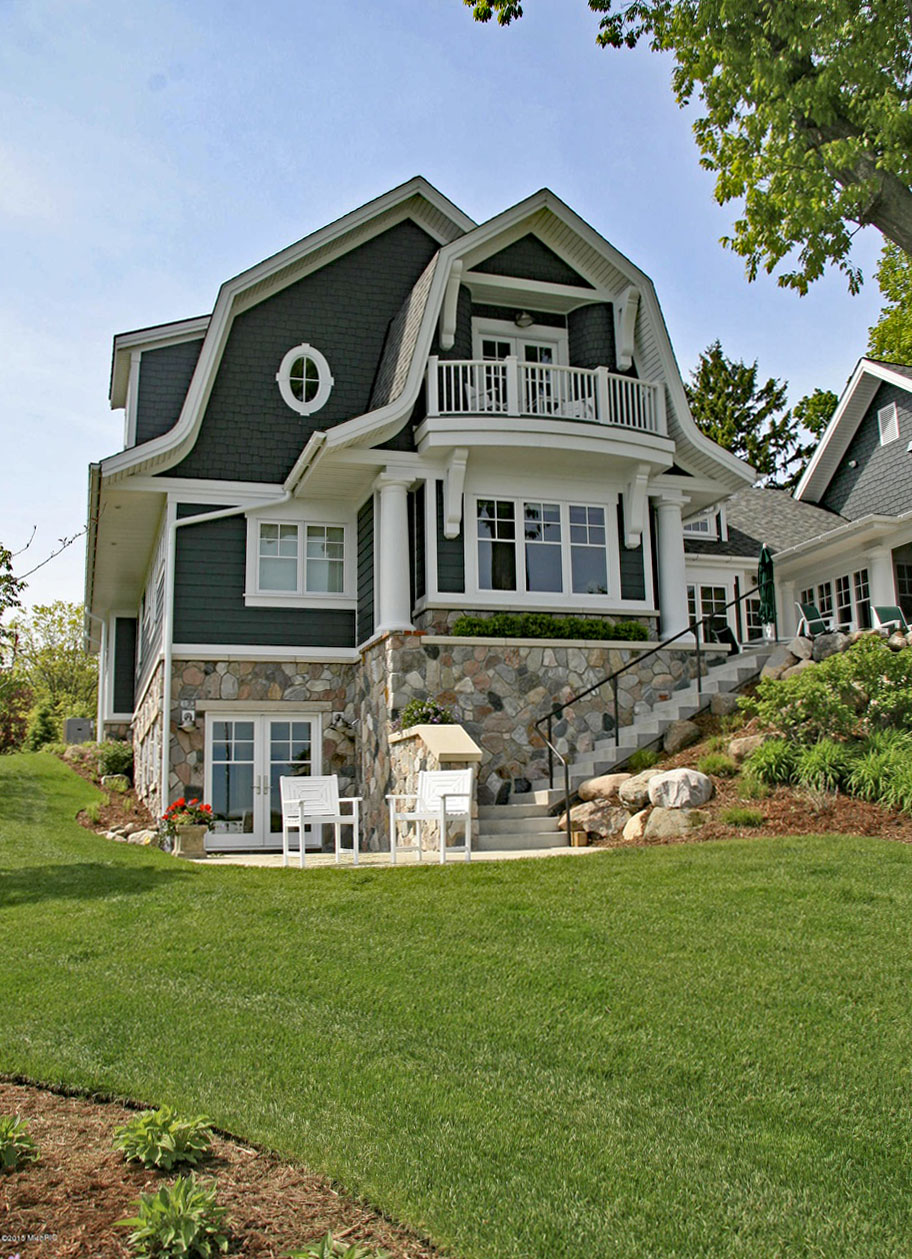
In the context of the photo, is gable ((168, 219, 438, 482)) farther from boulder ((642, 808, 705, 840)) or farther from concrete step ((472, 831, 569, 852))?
boulder ((642, 808, 705, 840))

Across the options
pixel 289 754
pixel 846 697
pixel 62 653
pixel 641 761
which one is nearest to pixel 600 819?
pixel 641 761

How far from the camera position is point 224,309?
14555mm

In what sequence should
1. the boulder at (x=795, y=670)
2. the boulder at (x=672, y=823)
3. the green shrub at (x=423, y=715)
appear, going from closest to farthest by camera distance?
the boulder at (x=672, y=823)
the boulder at (x=795, y=670)
the green shrub at (x=423, y=715)

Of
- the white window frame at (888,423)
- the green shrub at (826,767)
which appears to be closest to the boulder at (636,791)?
the green shrub at (826,767)

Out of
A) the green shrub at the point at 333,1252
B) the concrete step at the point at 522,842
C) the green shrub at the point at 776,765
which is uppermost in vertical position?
the green shrub at the point at 776,765

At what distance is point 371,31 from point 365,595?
7.38m

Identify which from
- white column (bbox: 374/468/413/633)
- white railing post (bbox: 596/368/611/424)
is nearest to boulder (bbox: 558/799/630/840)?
white column (bbox: 374/468/413/633)

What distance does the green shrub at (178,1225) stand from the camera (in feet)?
9.35

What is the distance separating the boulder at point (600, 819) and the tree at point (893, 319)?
16.1 m

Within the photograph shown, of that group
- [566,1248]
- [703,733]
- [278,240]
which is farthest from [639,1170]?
[278,240]

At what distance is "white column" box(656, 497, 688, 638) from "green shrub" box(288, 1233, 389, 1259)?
11.7 m

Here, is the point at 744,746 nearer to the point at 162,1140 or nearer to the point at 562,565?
the point at 562,565

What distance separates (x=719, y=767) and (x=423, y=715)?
10.8ft

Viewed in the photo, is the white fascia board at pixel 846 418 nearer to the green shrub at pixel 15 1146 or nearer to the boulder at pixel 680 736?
the boulder at pixel 680 736
